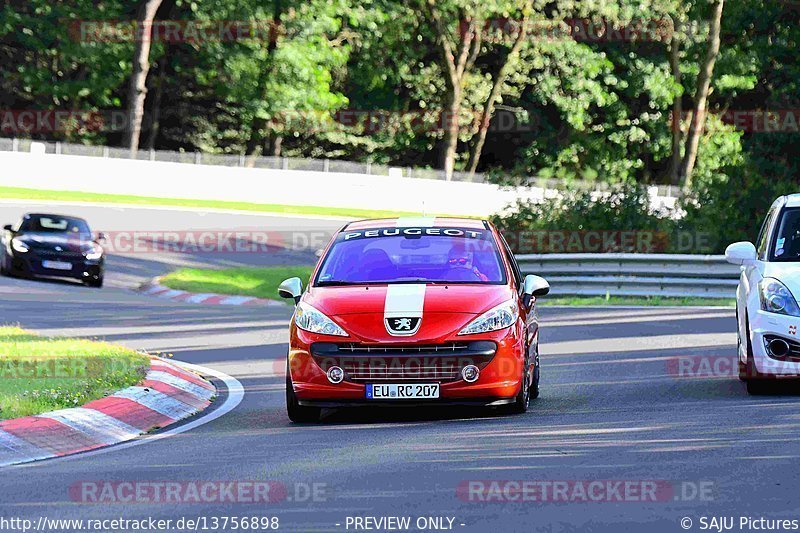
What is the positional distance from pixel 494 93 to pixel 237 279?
33.5 m

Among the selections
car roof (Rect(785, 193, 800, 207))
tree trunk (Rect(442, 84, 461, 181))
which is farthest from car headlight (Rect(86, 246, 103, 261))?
tree trunk (Rect(442, 84, 461, 181))

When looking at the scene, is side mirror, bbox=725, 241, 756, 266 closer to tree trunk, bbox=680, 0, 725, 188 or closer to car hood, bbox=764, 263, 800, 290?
car hood, bbox=764, 263, 800, 290

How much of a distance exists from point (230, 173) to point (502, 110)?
19.1 metres

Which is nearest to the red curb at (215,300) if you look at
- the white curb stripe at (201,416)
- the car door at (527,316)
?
the white curb stripe at (201,416)

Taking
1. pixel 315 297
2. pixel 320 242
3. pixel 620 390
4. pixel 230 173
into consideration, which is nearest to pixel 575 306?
pixel 620 390

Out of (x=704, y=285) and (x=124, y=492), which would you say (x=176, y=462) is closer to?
(x=124, y=492)

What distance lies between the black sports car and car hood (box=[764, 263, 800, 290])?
685 inches

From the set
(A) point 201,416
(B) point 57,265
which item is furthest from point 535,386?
(B) point 57,265

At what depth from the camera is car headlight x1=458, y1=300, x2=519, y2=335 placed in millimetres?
10836

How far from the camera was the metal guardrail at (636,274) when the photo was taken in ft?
79.5

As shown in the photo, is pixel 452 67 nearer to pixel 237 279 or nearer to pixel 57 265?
pixel 237 279

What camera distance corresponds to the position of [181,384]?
1307 cm

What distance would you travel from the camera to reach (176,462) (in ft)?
29.4

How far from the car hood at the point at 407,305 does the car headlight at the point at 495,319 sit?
42mm
